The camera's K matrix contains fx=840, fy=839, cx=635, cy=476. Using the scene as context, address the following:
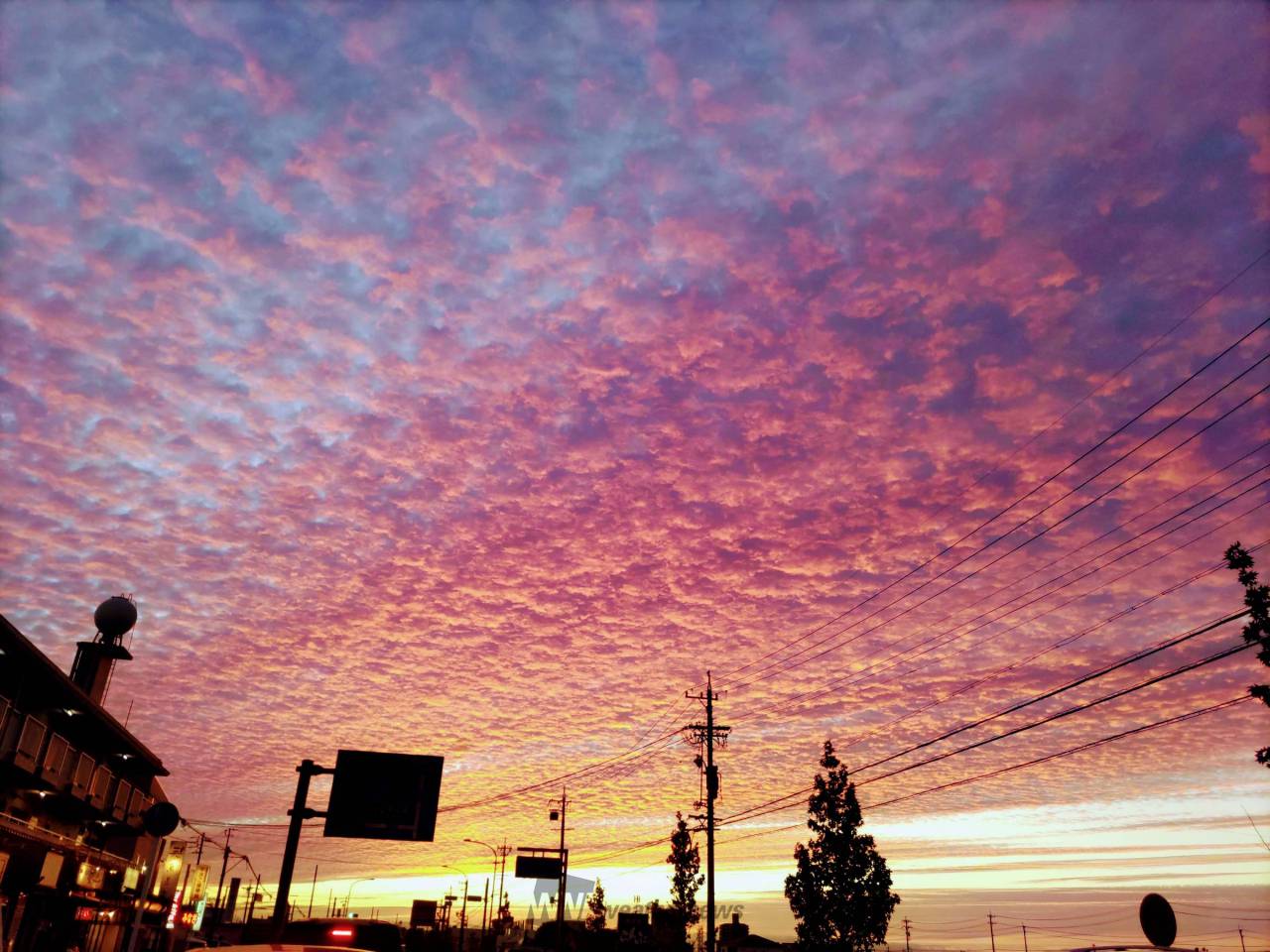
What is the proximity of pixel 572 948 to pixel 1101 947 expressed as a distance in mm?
71627

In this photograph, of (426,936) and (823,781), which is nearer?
(823,781)

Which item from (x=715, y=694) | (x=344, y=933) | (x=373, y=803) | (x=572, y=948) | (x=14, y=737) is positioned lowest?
(x=572, y=948)

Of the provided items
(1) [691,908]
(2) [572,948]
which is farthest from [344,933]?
(1) [691,908]

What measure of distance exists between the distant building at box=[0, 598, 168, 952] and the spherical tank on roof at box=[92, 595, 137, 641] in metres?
0.07

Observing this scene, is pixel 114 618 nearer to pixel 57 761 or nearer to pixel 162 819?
pixel 57 761

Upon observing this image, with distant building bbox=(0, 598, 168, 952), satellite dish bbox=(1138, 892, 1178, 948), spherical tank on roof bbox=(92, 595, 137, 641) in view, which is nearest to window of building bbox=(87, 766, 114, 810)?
distant building bbox=(0, 598, 168, 952)

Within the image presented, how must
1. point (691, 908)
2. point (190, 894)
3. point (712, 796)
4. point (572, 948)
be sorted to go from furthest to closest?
point (190, 894)
point (691, 908)
point (572, 948)
point (712, 796)

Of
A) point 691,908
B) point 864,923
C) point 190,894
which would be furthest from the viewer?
point 190,894

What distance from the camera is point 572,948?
247ft

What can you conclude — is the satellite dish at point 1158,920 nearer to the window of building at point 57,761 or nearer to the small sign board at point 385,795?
the small sign board at point 385,795

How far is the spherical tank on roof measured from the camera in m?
55.1

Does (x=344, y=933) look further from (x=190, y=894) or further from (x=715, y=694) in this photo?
(x=190, y=894)

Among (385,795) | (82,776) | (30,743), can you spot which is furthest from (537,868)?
(385,795)

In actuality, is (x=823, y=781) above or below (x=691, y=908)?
above
